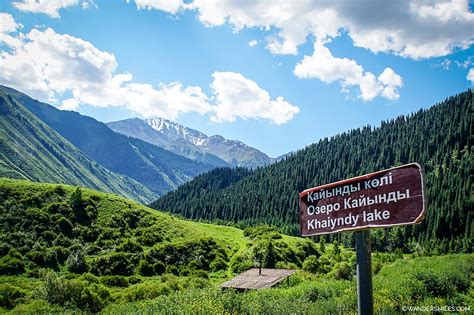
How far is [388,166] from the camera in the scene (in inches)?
7032

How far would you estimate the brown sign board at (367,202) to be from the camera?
4.53 meters

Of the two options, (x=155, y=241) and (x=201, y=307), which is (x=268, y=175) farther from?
(x=201, y=307)

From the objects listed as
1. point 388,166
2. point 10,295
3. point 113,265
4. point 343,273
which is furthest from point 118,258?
point 388,166

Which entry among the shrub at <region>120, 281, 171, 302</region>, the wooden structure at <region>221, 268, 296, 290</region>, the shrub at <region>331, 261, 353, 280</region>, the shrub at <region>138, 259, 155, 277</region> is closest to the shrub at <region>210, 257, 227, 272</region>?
the shrub at <region>138, 259, 155, 277</region>

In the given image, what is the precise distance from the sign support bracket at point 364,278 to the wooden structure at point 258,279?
2887 centimetres

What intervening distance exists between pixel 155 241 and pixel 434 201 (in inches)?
3643

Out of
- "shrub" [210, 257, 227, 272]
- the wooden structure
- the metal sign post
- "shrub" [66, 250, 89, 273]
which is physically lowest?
"shrub" [210, 257, 227, 272]

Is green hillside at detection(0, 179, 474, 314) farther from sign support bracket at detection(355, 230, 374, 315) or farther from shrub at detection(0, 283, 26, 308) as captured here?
sign support bracket at detection(355, 230, 374, 315)

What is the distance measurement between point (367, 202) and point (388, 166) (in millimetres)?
186662

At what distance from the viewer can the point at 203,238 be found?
69812mm

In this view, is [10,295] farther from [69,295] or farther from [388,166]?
[388,166]

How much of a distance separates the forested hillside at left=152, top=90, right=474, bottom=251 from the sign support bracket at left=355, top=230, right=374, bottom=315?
350 ft

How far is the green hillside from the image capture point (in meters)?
33.7

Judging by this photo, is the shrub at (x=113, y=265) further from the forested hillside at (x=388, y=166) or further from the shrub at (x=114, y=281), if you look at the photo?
the forested hillside at (x=388, y=166)
